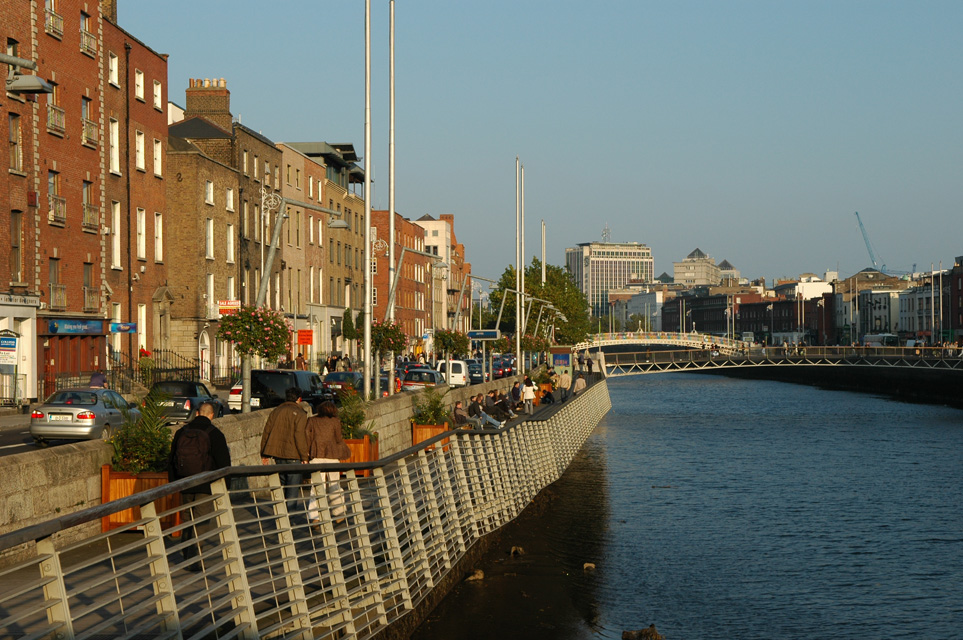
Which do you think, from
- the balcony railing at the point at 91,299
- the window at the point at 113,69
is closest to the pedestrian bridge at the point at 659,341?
the window at the point at 113,69

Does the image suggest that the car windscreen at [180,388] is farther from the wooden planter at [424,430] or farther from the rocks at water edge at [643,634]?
the rocks at water edge at [643,634]

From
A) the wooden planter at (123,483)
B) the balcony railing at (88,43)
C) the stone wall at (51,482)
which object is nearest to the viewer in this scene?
the stone wall at (51,482)

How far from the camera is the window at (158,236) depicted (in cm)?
5425

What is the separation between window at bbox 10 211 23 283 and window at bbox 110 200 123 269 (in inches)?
315

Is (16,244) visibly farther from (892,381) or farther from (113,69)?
(892,381)

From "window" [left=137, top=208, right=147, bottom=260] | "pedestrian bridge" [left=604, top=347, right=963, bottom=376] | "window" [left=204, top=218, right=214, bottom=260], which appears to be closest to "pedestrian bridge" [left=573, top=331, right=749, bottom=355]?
"pedestrian bridge" [left=604, top=347, right=963, bottom=376]

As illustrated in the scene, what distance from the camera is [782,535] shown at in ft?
89.9

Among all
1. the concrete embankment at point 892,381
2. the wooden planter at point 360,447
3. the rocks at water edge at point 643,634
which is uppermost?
the wooden planter at point 360,447

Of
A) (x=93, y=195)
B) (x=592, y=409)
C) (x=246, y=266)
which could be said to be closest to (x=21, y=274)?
(x=93, y=195)

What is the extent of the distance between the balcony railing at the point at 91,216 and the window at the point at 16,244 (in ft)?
15.4

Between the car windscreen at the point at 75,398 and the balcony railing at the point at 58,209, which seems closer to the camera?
the car windscreen at the point at 75,398

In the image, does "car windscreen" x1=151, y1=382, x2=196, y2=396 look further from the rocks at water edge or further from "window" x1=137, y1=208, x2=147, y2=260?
the rocks at water edge

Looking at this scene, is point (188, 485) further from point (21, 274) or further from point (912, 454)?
point (912, 454)

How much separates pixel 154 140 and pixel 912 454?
35920mm
